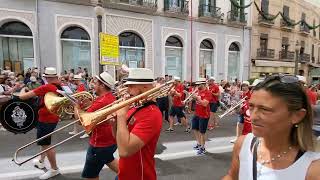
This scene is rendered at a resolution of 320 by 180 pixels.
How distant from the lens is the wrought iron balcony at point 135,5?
17486 mm

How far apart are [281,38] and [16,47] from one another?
2358 cm

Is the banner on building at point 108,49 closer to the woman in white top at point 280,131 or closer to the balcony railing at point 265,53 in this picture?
the woman in white top at point 280,131

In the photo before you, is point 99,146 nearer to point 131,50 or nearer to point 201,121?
point 201,121

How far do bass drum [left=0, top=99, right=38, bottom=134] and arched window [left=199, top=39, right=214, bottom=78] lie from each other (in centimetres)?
1815

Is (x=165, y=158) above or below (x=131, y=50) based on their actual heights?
below

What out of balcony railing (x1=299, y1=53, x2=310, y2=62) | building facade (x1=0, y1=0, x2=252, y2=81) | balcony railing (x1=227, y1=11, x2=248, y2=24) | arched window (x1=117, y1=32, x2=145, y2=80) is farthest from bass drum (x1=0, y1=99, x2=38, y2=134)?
balcony railing (x1=299, y1=53, x2=310, y2=62)

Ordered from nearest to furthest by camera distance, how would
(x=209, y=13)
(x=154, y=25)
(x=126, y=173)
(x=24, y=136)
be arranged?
(x=126, y=173) < (x=24, y=136) < (x=154, y=25) < (x=209, y=13)

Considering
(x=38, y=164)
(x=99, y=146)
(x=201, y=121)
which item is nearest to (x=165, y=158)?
(x=201, y=121)

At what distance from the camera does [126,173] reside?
9.76 feet

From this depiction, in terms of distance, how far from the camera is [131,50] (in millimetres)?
19344

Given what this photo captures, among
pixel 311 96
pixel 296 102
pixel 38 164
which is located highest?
pixel 296 102

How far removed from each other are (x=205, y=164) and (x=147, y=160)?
3.64 metres

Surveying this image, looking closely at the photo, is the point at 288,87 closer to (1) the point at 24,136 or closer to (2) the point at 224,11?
(1) the point at 24,136

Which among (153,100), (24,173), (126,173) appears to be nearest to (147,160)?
(126,173)
